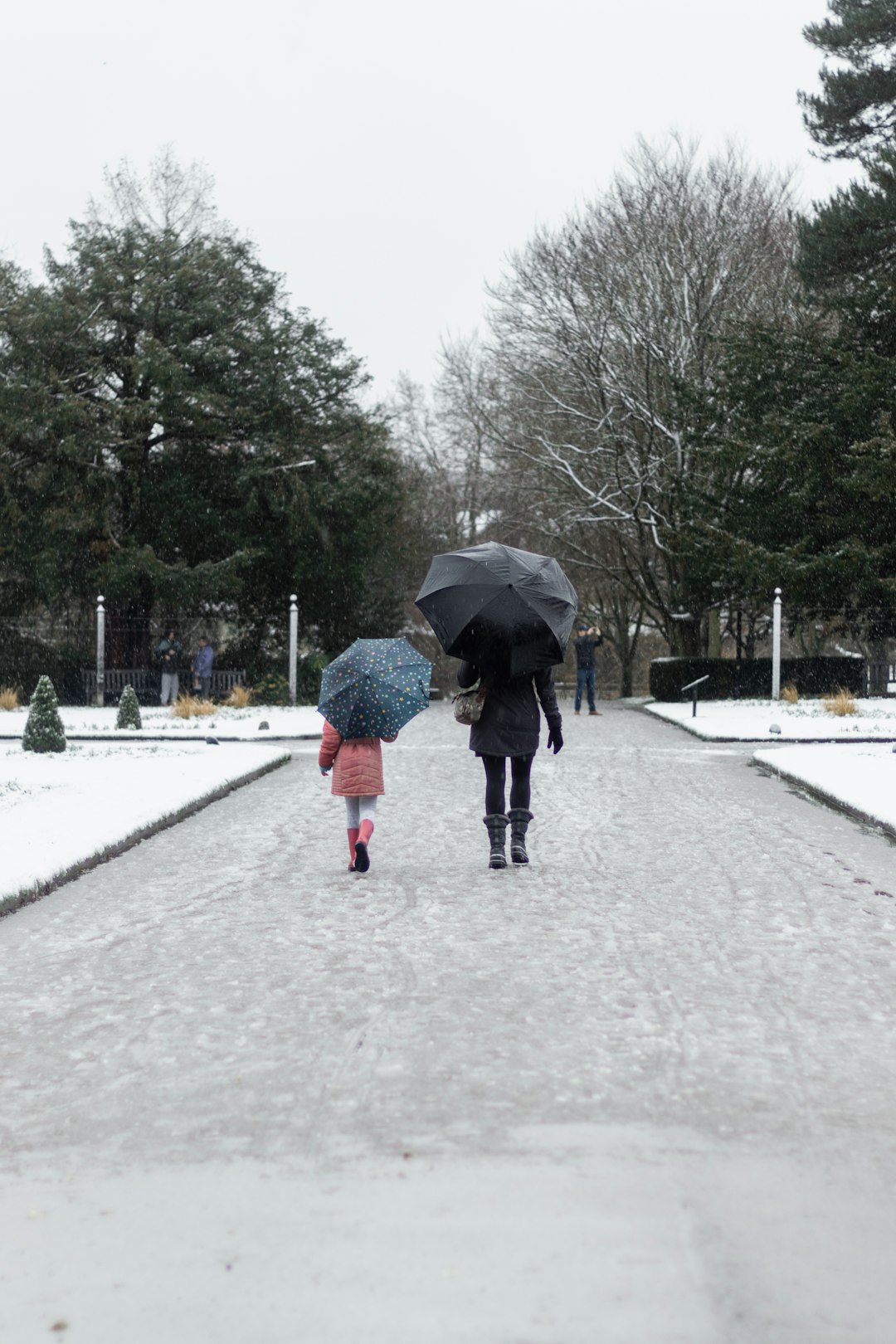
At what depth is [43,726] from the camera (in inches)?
754

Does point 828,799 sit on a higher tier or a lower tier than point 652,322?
lower

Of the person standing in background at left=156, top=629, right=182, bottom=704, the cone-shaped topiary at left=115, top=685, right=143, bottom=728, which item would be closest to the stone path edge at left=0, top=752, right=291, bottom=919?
the cone-shaped topiary at left=115, top=685, right=143, bottom=728

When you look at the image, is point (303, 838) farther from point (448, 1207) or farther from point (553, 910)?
point (448, 1207)

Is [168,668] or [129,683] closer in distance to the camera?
[168,668]

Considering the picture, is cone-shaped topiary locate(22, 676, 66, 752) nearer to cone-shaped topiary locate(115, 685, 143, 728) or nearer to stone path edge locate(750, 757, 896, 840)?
cone-shaped topiary locate(115, 685, 143, 728)

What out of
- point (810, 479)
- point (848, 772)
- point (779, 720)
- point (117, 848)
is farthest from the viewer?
point (810, 479)

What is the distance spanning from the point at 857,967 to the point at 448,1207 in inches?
135

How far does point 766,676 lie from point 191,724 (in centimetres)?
1516

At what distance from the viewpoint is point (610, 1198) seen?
148 inches

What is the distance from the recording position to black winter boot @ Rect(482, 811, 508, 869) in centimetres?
941

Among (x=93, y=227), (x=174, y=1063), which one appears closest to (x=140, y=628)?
(x=93, y=227)

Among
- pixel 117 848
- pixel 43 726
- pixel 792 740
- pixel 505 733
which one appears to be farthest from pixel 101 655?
pixel 505 733

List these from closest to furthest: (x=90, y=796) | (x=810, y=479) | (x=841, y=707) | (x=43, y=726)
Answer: (x=90, y=796)
(x=43, y=726)
(x=841, y=707)
(x=810, y=479)

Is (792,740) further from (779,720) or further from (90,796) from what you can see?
(90,796)
